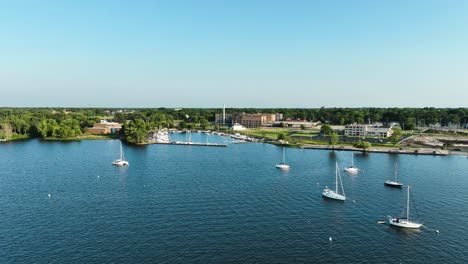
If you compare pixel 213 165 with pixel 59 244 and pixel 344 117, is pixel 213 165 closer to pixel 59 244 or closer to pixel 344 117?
pixel 59 244

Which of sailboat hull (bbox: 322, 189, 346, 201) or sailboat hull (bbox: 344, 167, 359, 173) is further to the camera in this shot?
sailboat hull (bbox: 344, 167, 359, 173)

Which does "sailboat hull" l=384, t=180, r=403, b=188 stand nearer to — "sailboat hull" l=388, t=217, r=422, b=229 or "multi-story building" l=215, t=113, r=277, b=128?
"sailboat hull" l=388, t=217, r=422, b=229

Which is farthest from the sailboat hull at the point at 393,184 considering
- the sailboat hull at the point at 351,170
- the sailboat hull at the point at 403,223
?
the sailboat hull at the point at 403,223

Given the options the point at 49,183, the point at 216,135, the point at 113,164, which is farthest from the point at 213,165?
the point at 216,135

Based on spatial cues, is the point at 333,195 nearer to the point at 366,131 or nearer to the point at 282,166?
the point at 282,166

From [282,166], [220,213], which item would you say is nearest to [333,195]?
[220,213]

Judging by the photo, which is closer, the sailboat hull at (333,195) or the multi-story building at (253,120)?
the sailboat hull at (333,195)

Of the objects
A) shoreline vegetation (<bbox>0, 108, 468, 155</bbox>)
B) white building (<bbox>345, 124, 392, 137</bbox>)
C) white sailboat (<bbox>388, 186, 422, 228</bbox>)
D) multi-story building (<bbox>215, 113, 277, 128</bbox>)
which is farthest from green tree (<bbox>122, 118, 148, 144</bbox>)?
white sailboat (<bbox>388, 186, 422, 228</bbox>)

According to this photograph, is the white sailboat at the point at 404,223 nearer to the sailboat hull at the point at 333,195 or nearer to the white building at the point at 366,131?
the sailboat hull at the point at 333,195

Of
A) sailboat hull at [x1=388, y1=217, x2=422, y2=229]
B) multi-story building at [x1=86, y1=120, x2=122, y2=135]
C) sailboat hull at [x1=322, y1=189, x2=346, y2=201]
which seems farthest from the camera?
multi-story building at [x1=86, y1=120, x2=122, y2=135]
